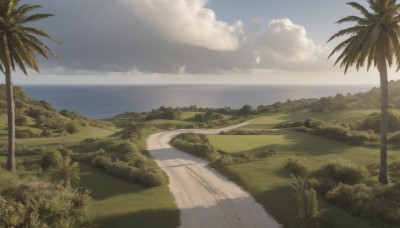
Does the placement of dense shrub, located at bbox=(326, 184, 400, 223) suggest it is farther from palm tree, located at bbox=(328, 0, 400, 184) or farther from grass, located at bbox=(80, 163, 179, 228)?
grass, located at bbox=(80, 163, 179, 228)

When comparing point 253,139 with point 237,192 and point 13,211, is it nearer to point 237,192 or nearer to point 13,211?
point 237,192

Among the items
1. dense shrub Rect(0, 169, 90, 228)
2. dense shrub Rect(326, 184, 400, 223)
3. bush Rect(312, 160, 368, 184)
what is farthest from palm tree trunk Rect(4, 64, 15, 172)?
bush Rect(312, 160, 368, 184)

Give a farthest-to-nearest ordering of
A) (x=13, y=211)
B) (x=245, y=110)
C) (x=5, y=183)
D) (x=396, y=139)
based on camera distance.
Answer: (x=245, y=110), (x=396, y=139), (x=5, y=183), (x=13, y=211)

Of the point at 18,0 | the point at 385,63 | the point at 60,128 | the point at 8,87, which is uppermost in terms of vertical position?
the point at 18,0

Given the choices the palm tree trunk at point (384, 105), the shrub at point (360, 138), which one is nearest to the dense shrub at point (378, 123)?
the shrub at point (360, 138)

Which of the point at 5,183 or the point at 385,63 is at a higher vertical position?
the point at 385,63

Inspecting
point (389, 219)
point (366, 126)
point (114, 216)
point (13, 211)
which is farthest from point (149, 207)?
point (366, 126)

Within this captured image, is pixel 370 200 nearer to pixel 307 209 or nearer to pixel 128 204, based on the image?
pixel 307 209
